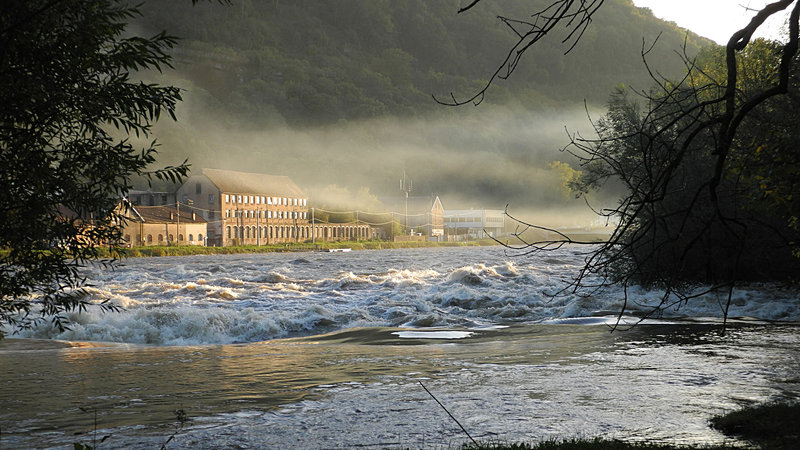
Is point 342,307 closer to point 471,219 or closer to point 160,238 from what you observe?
point 160,238

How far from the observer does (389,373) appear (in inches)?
555

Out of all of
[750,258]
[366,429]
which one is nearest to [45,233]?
[366,429]

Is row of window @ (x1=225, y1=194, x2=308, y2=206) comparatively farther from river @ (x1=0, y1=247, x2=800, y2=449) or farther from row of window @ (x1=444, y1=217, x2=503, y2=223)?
river @ (x1=0, y1=247, x2=800, y2=449)

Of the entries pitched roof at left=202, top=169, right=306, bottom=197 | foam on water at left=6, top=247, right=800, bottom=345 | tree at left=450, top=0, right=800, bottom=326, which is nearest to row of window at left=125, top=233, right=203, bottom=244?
pitched roof at left=202, top=169, right=306, bottom=197

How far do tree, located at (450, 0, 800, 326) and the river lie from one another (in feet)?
5.90

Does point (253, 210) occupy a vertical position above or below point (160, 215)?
above

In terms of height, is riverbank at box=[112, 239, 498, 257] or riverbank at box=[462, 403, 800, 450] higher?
riverbank at box=[112, 239, 498, 257]

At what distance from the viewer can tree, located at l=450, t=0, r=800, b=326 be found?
530cm

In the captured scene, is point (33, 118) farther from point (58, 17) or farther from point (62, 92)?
point (58, 17)

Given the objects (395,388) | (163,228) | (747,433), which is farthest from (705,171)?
(163,228)

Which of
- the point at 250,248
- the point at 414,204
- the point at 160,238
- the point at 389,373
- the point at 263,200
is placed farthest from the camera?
the point at 414,204

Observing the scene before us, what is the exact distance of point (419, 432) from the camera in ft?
30.0

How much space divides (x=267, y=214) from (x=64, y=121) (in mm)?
134628

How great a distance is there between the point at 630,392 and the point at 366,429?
491 centimetres
